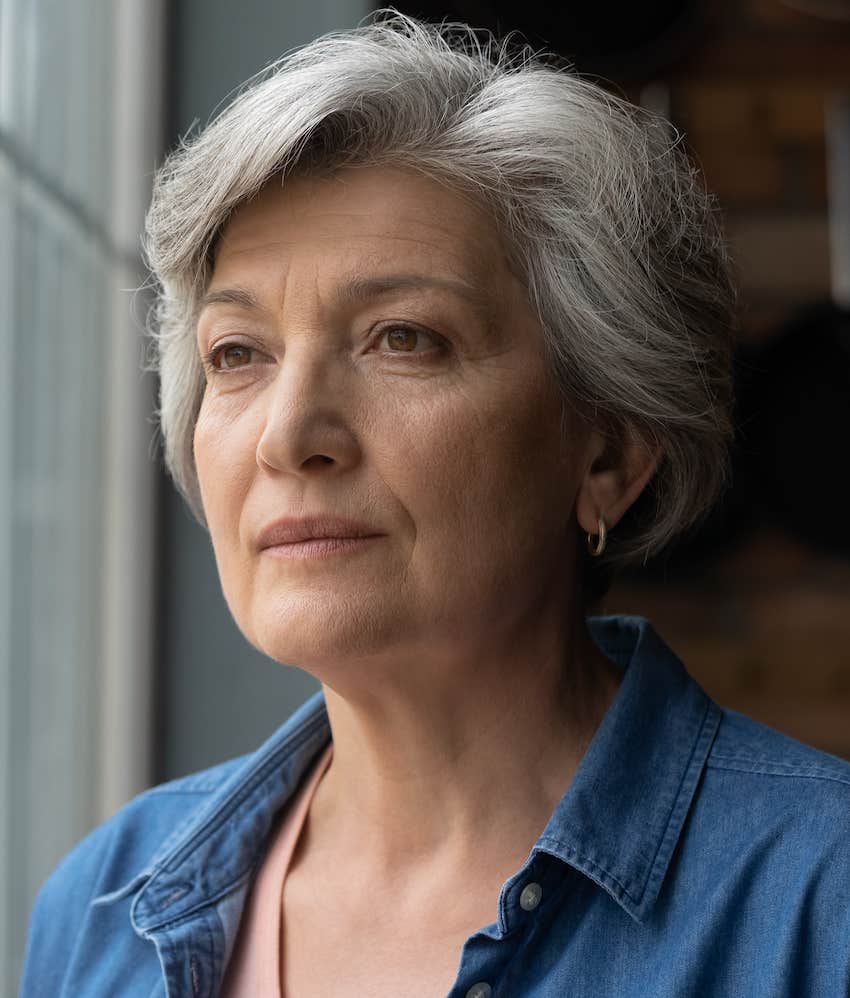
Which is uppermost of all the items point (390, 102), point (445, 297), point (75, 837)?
point (390, 102)

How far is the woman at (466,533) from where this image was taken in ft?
4.04

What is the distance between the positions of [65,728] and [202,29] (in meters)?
1.25

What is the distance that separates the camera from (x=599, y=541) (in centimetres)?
144

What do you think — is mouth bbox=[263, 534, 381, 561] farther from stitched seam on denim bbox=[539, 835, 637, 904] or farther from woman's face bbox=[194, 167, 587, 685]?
stitched seam on denim bbox=[539, 835, 637, 904]

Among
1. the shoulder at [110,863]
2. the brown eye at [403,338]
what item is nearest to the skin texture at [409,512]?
the brown eye at [403,338]

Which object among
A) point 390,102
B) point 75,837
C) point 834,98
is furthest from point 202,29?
point 834,98

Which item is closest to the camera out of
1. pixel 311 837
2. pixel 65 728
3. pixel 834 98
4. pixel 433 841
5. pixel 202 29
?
pixel 433 841

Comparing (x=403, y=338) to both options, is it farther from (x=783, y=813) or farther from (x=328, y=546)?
(x=783, y=813)

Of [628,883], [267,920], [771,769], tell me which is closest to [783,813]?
[771,769]

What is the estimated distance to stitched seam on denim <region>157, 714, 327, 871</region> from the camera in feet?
4.90

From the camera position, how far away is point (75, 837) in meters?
2.15

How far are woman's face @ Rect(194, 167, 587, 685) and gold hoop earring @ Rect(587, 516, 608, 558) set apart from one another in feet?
0.25

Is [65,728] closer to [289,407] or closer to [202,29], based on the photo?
[289,407]

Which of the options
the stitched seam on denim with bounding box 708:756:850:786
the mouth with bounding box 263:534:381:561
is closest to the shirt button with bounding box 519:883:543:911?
the stitched seam on denim with bounding box 708:756:850:786
